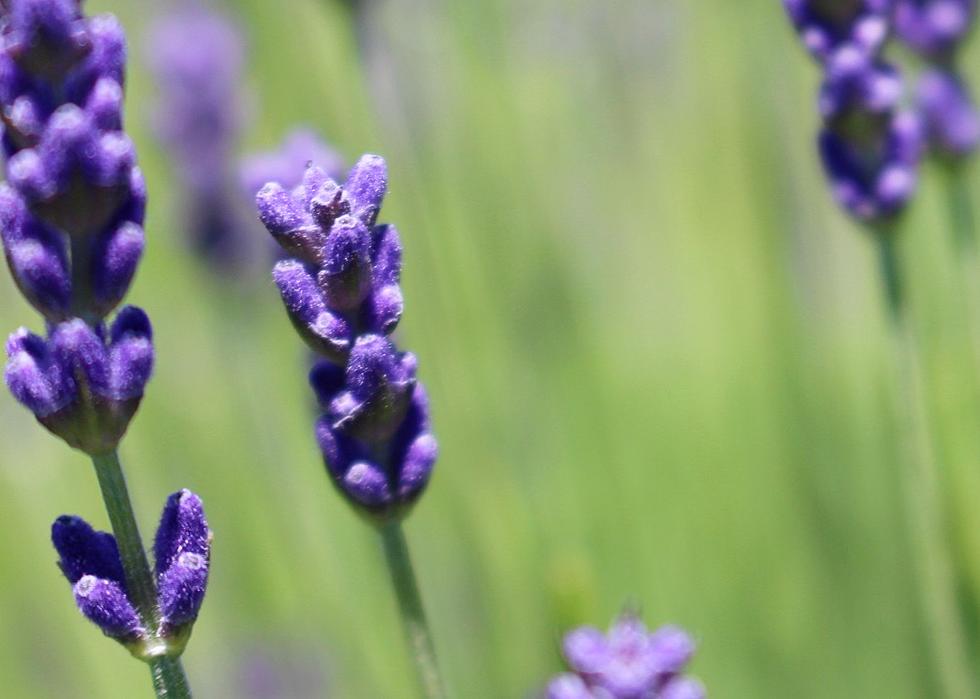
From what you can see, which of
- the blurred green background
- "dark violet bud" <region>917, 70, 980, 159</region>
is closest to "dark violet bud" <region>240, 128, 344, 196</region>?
the blurred green background

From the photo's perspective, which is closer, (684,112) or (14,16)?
(14,16)

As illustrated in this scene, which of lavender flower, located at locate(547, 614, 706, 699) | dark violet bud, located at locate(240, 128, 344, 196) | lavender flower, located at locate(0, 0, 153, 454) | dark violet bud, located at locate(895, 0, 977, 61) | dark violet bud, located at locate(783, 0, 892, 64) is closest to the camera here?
lavender flower, located at locate(0, 0, 153, 454)

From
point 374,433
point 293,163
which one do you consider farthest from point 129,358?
point 293,163

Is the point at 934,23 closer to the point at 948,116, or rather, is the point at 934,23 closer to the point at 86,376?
the point at 948,116

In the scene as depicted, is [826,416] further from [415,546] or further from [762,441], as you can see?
[415,546]

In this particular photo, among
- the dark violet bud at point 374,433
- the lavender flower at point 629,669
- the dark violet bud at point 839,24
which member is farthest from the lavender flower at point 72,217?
the dark violet bud at point 839,24

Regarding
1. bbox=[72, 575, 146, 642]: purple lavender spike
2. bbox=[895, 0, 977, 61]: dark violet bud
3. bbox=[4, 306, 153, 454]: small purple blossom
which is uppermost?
bbox=[895, 0, 977, 61]: dark violet bud

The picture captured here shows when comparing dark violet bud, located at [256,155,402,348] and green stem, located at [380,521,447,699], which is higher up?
dark violet bud, located at [256,155,402,348]

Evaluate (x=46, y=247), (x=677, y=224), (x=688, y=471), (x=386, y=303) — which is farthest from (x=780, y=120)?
(x=46, y=247)

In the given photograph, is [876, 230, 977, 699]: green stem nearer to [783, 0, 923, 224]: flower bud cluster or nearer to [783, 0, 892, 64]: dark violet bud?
[783, 0, 923, 224]: flower bud cluster
